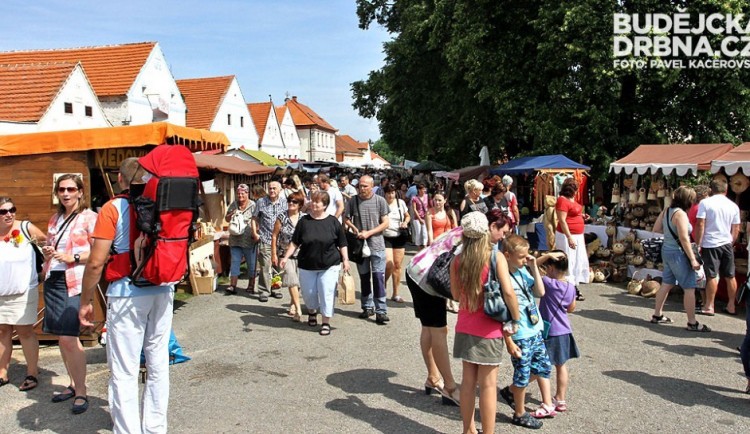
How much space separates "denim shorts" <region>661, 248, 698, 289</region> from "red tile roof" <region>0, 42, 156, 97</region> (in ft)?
65.7

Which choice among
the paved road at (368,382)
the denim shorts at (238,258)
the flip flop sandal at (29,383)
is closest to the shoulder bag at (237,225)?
the denim shorts at (238,258)

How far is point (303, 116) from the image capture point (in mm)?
67875

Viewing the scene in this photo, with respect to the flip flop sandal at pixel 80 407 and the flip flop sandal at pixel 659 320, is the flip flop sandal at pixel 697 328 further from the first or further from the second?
the flip flop sandal at pixel 80 407

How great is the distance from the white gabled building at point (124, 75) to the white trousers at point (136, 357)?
64.3 feet

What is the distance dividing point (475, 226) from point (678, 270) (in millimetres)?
4473

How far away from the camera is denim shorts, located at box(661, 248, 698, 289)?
260 inches

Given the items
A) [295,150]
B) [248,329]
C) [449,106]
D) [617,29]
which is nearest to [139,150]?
[248,329]

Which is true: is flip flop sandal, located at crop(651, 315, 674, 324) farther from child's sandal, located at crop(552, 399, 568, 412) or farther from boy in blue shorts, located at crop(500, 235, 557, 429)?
boy in blue shorts, located at crop(500, 235, 557, 429)

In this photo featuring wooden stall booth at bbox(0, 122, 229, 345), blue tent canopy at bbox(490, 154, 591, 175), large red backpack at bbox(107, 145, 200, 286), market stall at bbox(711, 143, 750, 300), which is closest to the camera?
large red backpack at bbox(107, 145, 200, 286)

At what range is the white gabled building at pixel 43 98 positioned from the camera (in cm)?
1348

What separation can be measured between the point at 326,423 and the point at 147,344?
1422 mm

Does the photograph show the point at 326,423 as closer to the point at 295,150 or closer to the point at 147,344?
the point at 147,344

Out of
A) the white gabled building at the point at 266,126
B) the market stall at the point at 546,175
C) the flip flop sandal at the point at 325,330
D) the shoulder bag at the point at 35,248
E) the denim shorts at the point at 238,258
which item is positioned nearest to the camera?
the shoulder bag at the point at 35,248

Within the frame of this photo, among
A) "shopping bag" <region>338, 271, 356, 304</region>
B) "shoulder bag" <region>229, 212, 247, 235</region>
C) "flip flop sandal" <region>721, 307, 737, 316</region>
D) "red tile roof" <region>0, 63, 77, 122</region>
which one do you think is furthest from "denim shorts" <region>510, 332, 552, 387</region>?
"red tile roof" <region>0, 63, 77, 122</region>
